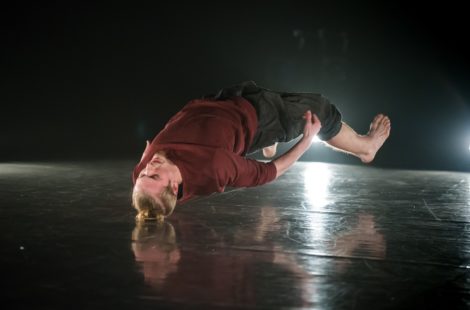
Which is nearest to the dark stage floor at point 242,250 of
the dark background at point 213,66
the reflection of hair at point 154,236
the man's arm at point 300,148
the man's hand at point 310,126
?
the reflection of hair at point 154,236

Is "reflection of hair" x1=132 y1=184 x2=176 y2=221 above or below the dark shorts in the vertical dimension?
below

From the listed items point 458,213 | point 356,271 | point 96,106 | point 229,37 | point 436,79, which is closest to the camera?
point 356,271

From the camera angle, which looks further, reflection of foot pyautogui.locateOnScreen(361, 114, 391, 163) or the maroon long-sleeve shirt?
reflection of foot pyautogui.locateOnScreen(361, 114, 391, 163)

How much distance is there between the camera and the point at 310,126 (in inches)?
107

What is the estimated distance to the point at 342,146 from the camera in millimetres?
3191

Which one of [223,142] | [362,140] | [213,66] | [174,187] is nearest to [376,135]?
[362,140]

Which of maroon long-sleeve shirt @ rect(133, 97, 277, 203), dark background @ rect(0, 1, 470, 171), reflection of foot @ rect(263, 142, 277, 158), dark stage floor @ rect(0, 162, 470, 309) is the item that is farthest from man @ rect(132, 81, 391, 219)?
dark background @ rect(0, 1, 470, 171)

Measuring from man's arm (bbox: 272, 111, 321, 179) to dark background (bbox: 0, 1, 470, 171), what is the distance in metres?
3.01

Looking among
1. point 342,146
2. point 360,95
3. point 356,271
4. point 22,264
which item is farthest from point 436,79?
point 22,264

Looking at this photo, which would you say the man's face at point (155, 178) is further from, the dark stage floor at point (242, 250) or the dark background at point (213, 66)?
the dark background at point (213, 66)

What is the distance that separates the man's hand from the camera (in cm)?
268

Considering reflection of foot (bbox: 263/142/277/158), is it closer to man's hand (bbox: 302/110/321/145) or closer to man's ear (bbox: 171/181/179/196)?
man's hand (bbox: 302/110/321/145)

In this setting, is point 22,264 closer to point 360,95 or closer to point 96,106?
point 360,95

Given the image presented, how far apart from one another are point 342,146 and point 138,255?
160 centimetres
